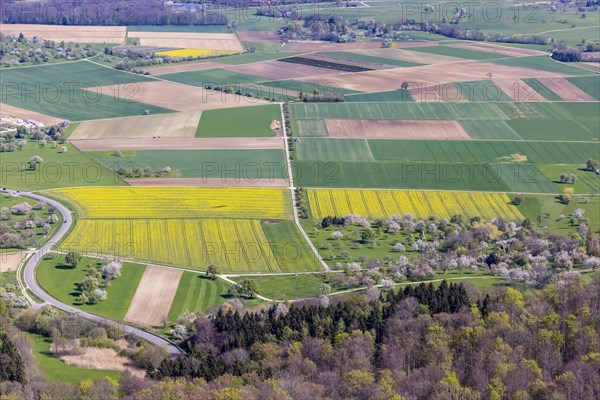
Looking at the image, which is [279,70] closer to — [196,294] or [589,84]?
[589,84]

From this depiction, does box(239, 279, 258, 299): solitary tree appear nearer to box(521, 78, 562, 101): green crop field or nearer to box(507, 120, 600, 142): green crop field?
box(507, 120, 600, 142): green crop field

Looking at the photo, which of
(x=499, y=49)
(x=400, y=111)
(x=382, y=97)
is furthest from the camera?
(x=499, y=49)

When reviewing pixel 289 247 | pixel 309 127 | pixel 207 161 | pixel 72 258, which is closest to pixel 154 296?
pixel 72 258

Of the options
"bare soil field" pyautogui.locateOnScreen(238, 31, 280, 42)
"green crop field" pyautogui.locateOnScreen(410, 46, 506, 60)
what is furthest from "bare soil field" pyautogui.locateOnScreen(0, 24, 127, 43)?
"green crop field" pyautogui.locateOnScreen(410, 46, 506, 60)

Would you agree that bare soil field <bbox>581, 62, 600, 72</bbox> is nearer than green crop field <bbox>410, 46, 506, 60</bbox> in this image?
Yes

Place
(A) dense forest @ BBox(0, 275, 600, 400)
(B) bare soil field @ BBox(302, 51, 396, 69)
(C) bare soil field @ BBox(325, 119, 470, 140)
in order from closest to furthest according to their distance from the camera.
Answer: (A) dense forest @ BBox(0, 275, 600, 400)
(C) bare soil field @ BBox(325, 119, 470, 140)
(B) bare soil field @ BBox(302, 51, 396, 69)

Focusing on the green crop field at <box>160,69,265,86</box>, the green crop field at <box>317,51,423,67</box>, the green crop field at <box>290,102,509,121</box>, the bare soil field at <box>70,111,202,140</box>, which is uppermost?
the green crop field at <box>317,51,423,67</box>

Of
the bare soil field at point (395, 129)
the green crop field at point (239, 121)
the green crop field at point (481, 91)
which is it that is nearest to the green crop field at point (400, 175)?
the bare soil field at point (395, 129)
